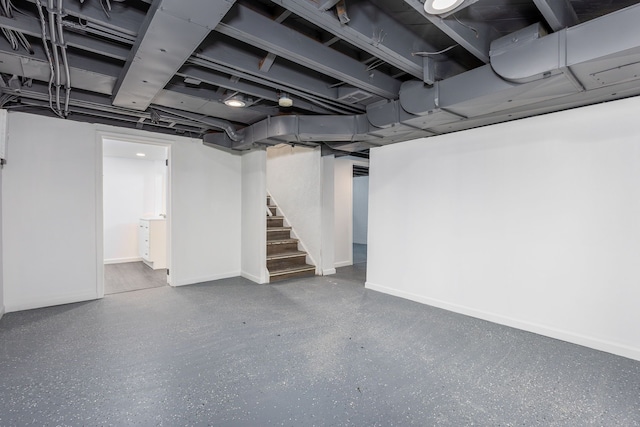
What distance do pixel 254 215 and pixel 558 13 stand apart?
3.78m

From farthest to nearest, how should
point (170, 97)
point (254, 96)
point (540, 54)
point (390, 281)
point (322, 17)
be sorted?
point (390, 281) → point (254, 96) → point (170, 97) → point (540, 54) → point (322, 17)

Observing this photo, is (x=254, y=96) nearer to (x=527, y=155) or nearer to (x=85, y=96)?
(x=85, y=96)

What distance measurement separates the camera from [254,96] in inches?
116

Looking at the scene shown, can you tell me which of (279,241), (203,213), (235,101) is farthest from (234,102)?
(279,241)

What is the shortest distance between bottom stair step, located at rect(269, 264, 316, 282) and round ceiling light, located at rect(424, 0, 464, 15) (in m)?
3.72

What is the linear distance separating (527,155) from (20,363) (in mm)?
4396

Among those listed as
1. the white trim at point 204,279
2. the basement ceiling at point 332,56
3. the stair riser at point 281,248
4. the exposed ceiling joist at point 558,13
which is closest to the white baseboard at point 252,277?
the white trim at point 204,279

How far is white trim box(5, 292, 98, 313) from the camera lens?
3.17m

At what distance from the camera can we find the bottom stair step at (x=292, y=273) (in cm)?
445

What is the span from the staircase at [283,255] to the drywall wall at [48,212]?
2.23 m

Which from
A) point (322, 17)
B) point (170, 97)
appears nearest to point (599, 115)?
point (322, 17)

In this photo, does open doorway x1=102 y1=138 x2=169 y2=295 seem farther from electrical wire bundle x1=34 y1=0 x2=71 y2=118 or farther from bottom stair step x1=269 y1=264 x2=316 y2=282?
electrical wire bundle x1=34 y1=0 x2=71 y2=118

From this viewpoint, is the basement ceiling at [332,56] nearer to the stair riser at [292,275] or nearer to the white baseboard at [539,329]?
the white baseboard at [539,329]

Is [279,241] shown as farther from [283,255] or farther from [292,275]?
[292,275]
